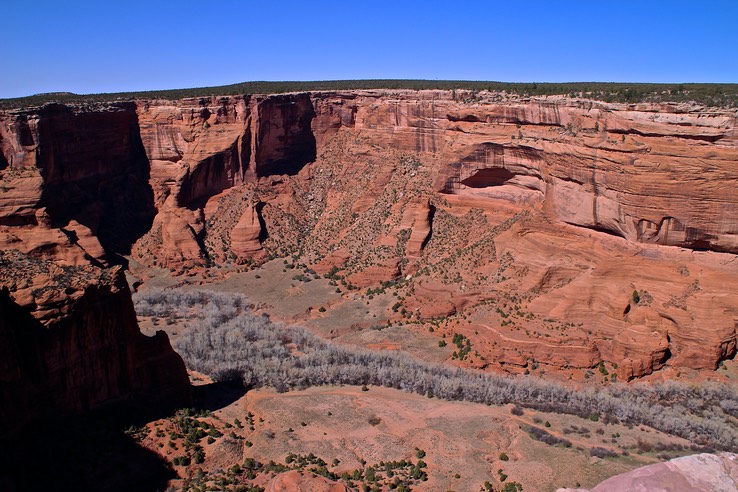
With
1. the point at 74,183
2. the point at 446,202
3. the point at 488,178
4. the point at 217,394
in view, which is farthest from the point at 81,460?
the point at 74,183

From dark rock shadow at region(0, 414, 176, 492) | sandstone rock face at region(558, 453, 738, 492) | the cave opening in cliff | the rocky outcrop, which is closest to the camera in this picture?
sandstone rock face at region(558, 453, 738, 492)

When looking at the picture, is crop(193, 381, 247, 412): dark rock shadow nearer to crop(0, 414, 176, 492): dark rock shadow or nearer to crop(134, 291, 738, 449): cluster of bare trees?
crop(134, 291, 738, 449): cluster of bare trees

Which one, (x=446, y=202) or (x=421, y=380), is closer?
(x=421, y=380)

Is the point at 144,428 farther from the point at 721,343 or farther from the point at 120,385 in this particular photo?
the point at 721,343

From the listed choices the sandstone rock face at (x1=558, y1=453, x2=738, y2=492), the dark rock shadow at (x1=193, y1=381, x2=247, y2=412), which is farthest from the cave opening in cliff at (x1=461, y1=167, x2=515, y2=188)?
the sandstone rock face at (x1=558, y1=453, x2=738, y2=492)

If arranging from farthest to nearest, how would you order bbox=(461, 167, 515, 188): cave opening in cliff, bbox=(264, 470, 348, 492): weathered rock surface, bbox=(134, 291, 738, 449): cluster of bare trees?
bbox=(461, 167, 515, 188): cave opening in cliff, bbox=(134, 291, 738, 449): cluster of bare trees, bbox=(264, 470, 348, 492): weathered rock surface

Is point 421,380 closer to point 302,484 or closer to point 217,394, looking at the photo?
point 217,394

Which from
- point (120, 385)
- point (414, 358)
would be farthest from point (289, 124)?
point (120, 385)
